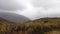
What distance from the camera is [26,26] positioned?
1709 cm

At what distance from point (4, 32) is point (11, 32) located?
0.93 meters

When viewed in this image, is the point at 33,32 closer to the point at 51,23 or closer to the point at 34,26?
the point at 34,26

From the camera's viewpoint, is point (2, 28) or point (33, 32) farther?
point (2, 28)

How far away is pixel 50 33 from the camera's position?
16953mm

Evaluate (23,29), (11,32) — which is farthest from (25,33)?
(11,32)

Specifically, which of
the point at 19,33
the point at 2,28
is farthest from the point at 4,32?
the point at 19,33

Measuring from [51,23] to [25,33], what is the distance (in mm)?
3218

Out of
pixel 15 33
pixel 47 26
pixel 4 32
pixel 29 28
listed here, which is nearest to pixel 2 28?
pixel 4 32

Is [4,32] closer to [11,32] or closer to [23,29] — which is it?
→ [11,32]

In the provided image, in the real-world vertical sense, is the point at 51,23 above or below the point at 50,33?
above

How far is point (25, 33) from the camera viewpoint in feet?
54.5

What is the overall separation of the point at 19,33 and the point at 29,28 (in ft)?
4.01

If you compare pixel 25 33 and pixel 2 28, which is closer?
pixel 25 33

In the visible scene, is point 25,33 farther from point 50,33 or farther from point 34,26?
point 50,33
